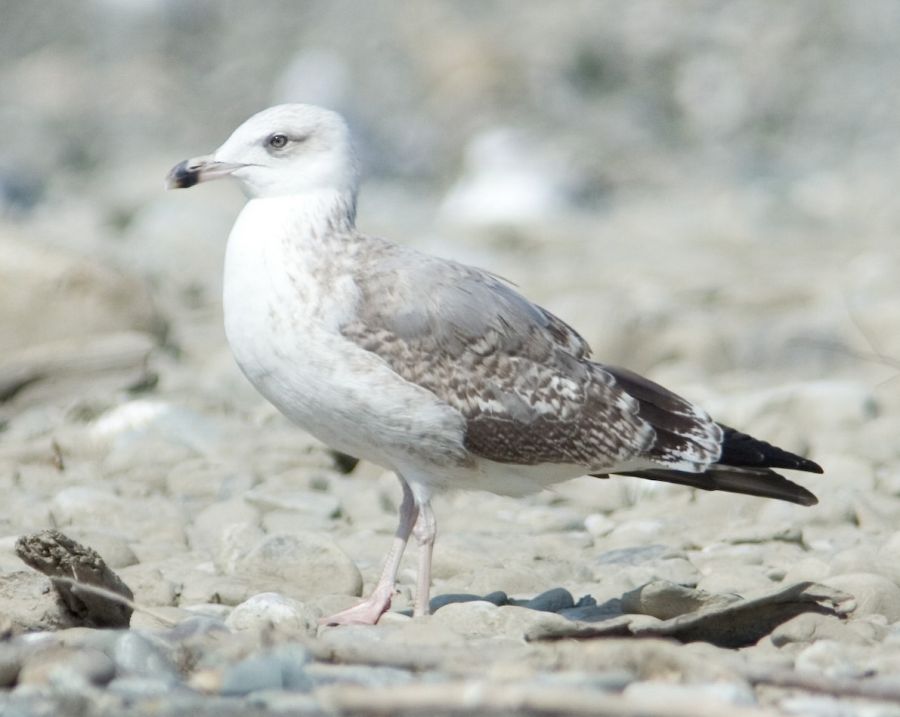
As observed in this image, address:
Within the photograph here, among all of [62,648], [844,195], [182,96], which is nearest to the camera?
[62,648]

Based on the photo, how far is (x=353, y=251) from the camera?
4.89 meters

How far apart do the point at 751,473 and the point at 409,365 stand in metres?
1.25

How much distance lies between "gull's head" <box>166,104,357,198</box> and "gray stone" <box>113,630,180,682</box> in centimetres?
183

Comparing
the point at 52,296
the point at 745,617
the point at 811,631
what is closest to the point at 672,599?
the point at 745,617

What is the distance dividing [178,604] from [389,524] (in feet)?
4.49

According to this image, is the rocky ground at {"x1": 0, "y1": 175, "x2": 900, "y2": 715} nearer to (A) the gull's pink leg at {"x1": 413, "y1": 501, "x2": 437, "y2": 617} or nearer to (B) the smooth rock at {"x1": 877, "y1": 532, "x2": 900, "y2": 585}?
(B) the smooth rock at {"x1": 877, "y1": 532, "x2": 900, "y2": 585}

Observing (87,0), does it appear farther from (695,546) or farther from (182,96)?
(695,546)

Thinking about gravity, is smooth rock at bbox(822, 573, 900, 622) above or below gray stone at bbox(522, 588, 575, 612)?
above

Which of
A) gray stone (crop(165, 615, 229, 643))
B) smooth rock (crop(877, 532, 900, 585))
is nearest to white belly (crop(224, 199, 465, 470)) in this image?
gray stone (crop(165, 615, 229, 643))

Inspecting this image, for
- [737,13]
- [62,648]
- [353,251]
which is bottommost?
[62,648]

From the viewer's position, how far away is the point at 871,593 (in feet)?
15.6

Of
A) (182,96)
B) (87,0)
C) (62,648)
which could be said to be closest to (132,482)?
(62,648)

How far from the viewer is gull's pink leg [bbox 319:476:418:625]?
4566mm

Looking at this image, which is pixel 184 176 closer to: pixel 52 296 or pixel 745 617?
pixel 745 617
